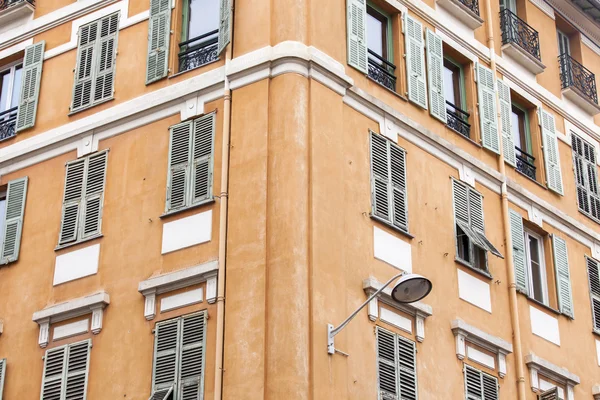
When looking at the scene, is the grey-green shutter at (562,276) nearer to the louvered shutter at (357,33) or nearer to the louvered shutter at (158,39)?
the louvered shutter at (357,33)

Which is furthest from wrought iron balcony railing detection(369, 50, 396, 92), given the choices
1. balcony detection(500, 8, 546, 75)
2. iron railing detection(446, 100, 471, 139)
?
balcony detection(500, 8, 546, 75)

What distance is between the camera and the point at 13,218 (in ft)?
76.9

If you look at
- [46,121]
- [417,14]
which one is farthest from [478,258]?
[46,121]

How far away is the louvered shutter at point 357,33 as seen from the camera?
74.8 ft

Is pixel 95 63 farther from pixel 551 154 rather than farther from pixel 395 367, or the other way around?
pixel 551 154

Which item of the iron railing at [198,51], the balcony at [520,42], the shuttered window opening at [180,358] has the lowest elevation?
the shuttered window opening at [180,358]

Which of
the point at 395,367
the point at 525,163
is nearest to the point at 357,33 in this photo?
the point at 525,163

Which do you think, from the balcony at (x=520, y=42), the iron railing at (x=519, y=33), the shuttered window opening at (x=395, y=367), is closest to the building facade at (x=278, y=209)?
the shuttered window opening at (x=395, y=367)

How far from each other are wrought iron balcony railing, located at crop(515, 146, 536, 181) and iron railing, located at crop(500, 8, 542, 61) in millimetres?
2328

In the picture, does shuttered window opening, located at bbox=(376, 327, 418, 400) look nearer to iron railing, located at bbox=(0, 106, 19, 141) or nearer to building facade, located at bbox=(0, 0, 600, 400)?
building facade, located at bbox=(0, 0, 600, 400)

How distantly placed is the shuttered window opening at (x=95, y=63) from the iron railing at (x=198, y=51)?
1.49m

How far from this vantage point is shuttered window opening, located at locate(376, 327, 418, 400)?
806 inches

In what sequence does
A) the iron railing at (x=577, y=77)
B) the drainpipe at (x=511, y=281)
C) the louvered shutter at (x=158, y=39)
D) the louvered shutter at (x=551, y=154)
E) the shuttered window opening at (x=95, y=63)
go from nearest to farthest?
the louvered shutter at (x=158, y=39) → the drainpipe at (x=511, y=281) → the shuttered window opening at (x=95, y=63) → the louvered shutter at (x=551, y=154) → the iron railing at (x=577, y=77)

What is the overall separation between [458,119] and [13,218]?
8.66 m
